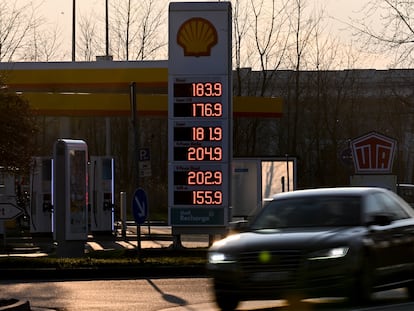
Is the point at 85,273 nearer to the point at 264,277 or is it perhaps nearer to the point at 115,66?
the point at 264,277

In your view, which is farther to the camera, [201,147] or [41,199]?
[41,199]

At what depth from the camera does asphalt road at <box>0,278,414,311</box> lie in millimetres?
15289

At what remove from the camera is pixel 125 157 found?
209 ft

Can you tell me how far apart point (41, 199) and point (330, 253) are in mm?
23417

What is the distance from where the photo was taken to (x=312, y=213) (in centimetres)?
1513

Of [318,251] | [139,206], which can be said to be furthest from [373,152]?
[318,251]

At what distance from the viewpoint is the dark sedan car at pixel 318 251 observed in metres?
13.7

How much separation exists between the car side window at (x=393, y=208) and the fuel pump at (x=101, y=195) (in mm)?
22517

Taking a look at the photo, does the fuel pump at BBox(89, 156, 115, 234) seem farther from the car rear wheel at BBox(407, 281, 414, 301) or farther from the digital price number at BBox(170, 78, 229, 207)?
the car rear wheel at BBox(407, 281, 414, 301)

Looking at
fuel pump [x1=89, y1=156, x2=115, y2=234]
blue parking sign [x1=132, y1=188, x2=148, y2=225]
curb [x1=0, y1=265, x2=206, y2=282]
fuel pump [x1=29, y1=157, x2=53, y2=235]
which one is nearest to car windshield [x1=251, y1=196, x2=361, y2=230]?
curb [x1=0, y1=265, x2=206, y2=282]

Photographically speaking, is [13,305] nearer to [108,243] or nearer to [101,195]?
[108,243]

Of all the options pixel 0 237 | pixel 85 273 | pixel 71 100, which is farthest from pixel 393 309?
pixel 71 100

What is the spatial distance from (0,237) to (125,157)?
96.1ft

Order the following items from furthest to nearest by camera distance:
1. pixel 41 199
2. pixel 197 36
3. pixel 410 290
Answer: pixel 41 199
pixel 197 36
pixel 410 290
